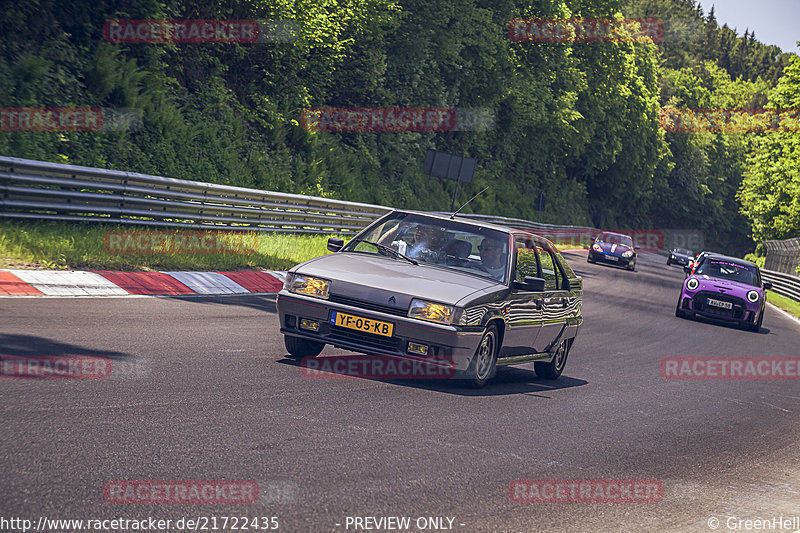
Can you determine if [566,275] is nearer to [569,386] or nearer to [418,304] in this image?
[569,386]

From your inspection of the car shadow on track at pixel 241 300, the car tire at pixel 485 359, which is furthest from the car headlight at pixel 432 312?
the car shadow on track at pixel 241 300

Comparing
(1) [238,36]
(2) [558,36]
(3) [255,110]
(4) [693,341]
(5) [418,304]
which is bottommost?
(4) [693,341]

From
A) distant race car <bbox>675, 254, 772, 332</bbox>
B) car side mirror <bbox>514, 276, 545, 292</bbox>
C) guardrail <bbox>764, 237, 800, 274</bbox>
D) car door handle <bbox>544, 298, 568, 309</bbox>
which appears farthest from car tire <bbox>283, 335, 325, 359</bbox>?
guardrail <bbox>764, 237, 800, 274</bbox>

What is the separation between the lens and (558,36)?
51.1 metres

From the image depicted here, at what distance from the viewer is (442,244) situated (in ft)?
29.0

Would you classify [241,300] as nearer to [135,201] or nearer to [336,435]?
[135,201]

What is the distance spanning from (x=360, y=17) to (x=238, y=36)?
7505mm

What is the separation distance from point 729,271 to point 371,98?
18.6 m

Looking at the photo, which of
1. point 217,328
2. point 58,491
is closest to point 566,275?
point 217,328

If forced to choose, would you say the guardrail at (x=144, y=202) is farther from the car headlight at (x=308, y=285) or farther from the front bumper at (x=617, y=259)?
the front bumper at (x=617, y=259)

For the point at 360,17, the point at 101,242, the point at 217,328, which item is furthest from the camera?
the point at 360,17

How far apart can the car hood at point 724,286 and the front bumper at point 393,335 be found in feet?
48.0

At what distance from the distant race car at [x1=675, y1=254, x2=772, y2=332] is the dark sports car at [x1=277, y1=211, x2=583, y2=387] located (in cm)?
1209

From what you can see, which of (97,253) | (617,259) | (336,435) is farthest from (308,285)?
(617,259)
